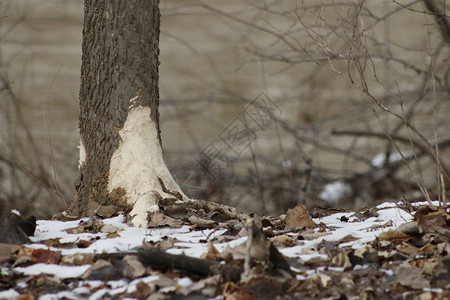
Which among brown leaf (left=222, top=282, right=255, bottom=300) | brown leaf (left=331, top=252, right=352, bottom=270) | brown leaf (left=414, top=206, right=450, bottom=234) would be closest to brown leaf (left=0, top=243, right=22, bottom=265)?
brown leaf (left=222, top=282, right=255, bottom=300)

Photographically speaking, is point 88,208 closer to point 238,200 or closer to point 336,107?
point 238,200

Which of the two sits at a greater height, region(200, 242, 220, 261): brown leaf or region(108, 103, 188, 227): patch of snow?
region(108, 103, 188, 227): patch of snow

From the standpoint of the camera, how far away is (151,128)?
4.71m

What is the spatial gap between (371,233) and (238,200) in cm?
390

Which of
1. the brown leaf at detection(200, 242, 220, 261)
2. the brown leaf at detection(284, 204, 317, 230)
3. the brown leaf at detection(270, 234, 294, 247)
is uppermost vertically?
the brown leaf at detection(284, 204, 317, 230)

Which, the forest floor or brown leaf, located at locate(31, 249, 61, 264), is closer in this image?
the forest floor

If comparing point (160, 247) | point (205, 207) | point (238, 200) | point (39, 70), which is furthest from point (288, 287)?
point (39, 70)

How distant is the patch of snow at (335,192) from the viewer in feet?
24.5

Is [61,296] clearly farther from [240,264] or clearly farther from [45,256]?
[240,264]

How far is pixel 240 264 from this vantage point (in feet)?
9.30

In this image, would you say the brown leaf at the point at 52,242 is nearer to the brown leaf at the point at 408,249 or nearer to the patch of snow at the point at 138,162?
the patch of snow at the point at 138,162

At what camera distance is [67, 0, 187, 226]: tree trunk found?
4578 millimetres

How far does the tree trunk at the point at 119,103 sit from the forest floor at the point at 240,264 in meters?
0.93

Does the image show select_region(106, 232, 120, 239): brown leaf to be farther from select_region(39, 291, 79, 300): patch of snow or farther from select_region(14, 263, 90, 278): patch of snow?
select_region(39, 291, 79, 300): patch of snow
